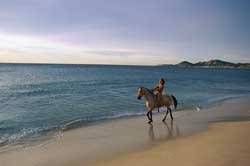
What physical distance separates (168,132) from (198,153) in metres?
3.32

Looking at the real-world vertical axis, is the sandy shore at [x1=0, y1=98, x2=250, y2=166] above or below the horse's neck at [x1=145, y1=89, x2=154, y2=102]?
below

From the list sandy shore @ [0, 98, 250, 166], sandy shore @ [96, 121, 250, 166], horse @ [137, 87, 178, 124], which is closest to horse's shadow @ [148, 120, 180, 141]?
sandy shore @ [0, 98, 250, 166]

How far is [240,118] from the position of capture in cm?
1470

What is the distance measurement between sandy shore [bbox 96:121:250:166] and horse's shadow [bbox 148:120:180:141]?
24.9 inches

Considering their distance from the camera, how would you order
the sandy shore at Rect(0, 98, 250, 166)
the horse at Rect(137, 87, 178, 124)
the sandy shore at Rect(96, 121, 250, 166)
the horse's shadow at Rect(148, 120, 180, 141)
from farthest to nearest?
the horse at Rect(137, 87, 178, 124) < the horse's shadow at Rect(148, 120, 180, 141) < the sandy shore at Rect(0, 98, 250, 166) < the sandy shore at Rect(96, 121, 250, 166)

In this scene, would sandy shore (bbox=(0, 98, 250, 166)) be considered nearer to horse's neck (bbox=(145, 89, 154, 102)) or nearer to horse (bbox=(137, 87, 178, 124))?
horse (bbox=(137, 87, 178, 124))

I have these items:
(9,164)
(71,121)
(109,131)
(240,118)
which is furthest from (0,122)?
(240,118)

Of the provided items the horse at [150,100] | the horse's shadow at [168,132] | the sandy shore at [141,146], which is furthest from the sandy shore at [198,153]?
the horse at [150,100]

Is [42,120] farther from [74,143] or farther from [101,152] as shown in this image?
[101,152]

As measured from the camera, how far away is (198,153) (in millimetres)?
8031

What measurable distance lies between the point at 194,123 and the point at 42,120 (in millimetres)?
6540

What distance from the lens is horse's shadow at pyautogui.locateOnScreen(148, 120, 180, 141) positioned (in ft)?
34.0

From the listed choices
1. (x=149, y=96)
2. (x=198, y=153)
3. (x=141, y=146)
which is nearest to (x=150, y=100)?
(x=149, y=96)

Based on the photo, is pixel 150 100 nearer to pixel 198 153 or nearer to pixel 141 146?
pixel 141 146
